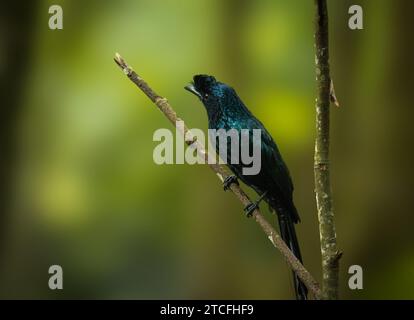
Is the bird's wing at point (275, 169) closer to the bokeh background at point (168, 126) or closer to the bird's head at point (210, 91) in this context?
the bird's head at point (210, 91)

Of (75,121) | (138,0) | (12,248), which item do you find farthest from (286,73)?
(12,248)

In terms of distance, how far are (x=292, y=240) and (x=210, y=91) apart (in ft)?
1.97

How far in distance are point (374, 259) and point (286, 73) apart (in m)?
0.95

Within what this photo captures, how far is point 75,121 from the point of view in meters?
2.85

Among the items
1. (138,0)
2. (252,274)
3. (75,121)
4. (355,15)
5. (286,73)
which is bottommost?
(252,274)

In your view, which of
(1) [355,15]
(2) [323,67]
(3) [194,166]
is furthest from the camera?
(3) [194,166]

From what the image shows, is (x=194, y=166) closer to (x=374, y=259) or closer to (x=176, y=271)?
(x=176, y=271)

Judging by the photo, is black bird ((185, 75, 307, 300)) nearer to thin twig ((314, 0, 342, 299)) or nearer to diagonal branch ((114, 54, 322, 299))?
diagonal branch ((114, 54, 322, 299))

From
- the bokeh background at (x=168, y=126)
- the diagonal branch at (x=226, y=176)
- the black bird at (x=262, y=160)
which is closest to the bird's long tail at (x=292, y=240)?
the black bird at (x=262, y=160)

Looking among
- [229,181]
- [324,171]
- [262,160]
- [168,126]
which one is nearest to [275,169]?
[262,160]

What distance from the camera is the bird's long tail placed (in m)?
1.74

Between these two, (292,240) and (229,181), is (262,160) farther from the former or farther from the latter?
(292,240)

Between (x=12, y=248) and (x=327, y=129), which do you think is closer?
(x=327, y=129)

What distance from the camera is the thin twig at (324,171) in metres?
1.47
